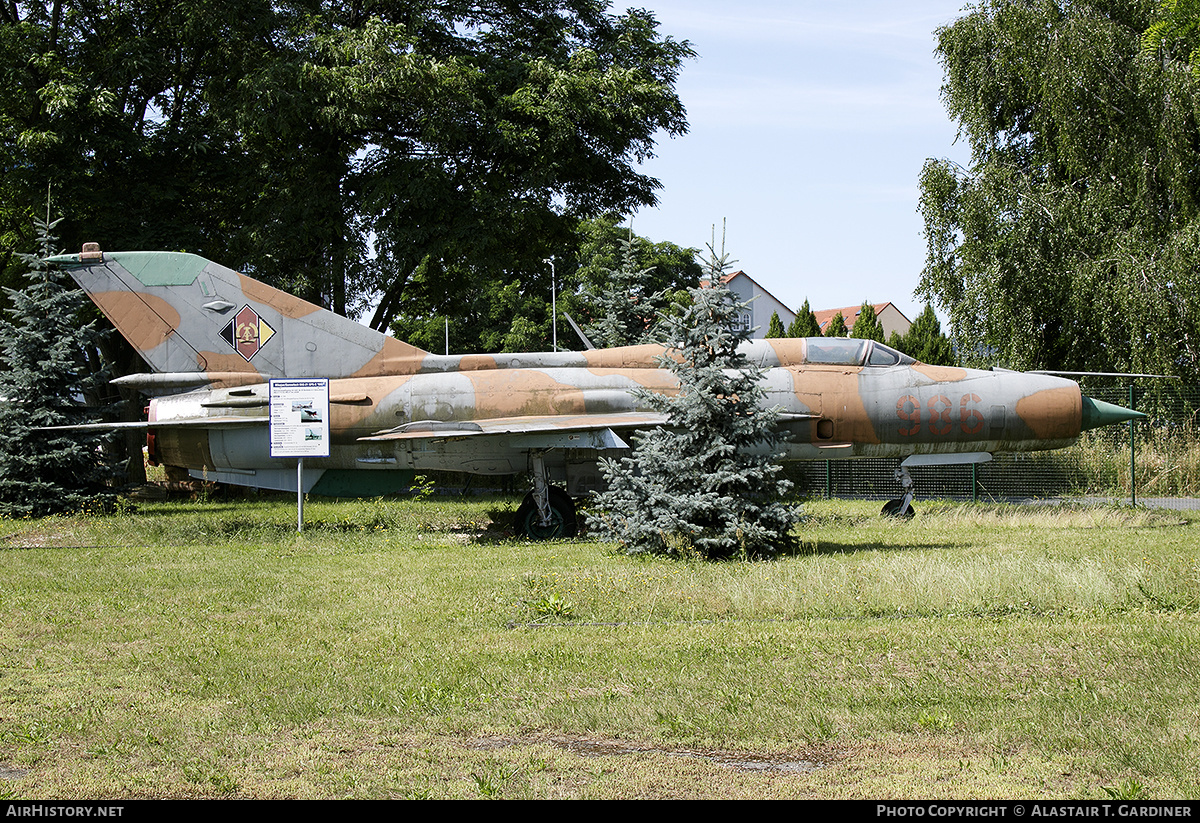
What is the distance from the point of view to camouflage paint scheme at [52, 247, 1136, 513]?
1427cm

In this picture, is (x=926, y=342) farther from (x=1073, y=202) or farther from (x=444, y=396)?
(x=444, y=396)

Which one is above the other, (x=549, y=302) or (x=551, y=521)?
(x=549, y=302)

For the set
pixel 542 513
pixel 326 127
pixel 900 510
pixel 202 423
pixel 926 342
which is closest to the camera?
pixel 202 423

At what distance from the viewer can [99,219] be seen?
21.4m

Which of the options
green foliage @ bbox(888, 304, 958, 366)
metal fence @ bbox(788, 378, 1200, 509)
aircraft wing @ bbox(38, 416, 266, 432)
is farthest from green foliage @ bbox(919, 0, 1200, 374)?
aircraft wing @ bbox(38, 416, 266, 432)

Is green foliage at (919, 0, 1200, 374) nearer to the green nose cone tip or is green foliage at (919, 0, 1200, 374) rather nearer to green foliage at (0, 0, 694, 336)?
the green nose cone tip

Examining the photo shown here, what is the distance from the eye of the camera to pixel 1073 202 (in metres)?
23.3

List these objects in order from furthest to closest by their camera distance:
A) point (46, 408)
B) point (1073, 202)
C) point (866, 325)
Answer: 1. point (866, 325)
2. point (1073, 202)
3. point (46, 408)

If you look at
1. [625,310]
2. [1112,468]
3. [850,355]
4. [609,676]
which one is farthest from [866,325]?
[609,676]

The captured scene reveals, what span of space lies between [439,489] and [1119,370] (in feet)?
56.2

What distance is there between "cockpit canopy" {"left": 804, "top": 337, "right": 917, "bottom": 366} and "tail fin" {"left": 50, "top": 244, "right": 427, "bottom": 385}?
6297 millimetres

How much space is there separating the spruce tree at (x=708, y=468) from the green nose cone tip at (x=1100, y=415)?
253 inches

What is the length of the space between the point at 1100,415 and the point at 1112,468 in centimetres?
661

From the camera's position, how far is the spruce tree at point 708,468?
35.4 ft
